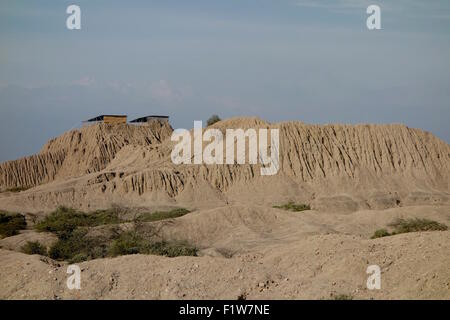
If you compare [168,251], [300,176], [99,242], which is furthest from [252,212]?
[300,176]

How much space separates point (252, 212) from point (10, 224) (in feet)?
41.1

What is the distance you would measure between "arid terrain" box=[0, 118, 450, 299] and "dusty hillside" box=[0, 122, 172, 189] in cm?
16

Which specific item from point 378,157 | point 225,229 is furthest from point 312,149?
point 225,229

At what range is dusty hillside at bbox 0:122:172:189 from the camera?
6988 centimetres

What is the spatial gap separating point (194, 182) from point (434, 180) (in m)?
19.5

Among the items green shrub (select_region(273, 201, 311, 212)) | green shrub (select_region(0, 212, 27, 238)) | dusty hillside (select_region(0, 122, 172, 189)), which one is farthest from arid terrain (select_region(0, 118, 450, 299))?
green shrub (select_region(0, 212, 27, 238))

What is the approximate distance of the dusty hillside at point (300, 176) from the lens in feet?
166

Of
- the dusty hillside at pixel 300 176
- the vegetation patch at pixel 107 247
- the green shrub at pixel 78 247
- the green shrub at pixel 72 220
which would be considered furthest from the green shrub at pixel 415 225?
the green shrub at pixel 72 220

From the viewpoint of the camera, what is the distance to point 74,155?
239 ft

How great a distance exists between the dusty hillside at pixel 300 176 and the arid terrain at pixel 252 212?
116mm

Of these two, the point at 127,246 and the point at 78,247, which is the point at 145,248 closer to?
the point at 127,246

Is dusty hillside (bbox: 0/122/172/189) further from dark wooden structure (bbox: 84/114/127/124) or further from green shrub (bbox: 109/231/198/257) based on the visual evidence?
green shrub (bbox: 109/231/198/257)

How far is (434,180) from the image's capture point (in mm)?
58000

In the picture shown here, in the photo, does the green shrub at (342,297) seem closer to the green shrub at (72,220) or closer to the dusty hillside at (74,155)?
the green shrub at (72,220)
